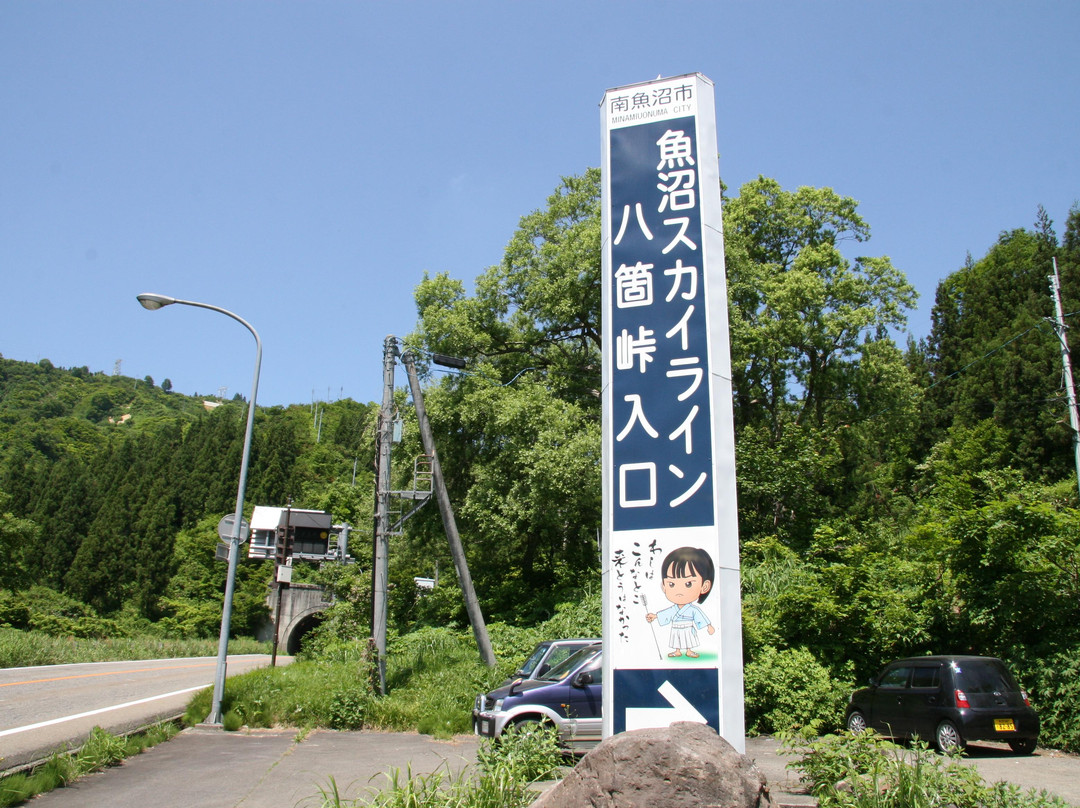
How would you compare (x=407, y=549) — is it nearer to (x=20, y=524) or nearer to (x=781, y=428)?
(x=781, y=428)

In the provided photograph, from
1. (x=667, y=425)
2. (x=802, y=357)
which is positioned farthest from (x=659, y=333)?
(x=802, y=357)

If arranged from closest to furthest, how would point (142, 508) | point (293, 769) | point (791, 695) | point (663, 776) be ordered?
point (663, 776), point (293, 769), point (791, 695), point (142, 508)

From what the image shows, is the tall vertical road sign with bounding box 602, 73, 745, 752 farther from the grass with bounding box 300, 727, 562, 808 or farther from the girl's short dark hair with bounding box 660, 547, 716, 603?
the grass with bounding box 300, 727, 562, 808

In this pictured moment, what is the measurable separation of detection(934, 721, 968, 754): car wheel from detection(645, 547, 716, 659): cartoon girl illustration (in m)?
7.08

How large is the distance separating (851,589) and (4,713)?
16.3 meters

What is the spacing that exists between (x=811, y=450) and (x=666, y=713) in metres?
19.5

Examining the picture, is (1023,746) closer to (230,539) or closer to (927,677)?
(927,677)

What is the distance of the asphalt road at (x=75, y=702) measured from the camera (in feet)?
37.7

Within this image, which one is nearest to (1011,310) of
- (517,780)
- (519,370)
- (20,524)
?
(519,370)

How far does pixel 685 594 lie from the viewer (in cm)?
651

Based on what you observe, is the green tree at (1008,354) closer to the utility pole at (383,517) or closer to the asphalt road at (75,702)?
the utility pole at (383,517)

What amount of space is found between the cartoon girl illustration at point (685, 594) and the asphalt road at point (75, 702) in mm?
8321

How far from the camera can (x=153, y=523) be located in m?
69.1

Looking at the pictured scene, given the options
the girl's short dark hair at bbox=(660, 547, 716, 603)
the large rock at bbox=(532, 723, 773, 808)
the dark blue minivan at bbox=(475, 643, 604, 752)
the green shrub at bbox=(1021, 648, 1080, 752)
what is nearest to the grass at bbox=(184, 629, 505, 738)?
the dark blue minivan at bbox=(475, 643, 604, 752)
